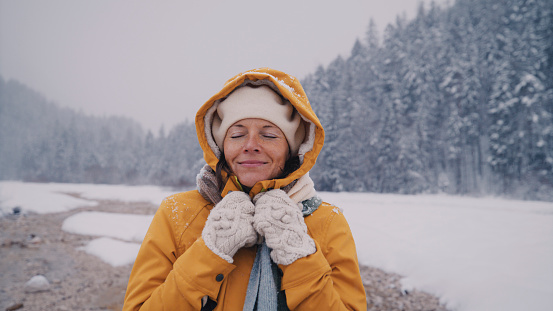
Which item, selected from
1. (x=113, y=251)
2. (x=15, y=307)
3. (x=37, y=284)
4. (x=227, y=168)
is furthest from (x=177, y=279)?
(x=113, y=251)

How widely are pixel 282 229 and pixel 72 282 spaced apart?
815 centimetres

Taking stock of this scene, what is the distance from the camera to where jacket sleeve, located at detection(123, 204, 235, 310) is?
4.55 feet

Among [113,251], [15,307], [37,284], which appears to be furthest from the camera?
[113,251]

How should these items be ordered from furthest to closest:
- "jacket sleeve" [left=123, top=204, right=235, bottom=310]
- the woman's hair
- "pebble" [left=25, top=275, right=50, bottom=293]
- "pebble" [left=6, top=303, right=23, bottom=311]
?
1. "pebble" [left=25, top=275, right=50, bottom=293]
2. "pebble" [left=6, top=303, right=23, bottom=311]
3. the woman's hair
4. "jacket sleeve" [left=123, top=204, right=235, bottom=310]

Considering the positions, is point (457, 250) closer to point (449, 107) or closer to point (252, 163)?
point (252, 163)

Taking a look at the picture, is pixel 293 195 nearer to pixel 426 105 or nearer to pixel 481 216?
pixel 481 216

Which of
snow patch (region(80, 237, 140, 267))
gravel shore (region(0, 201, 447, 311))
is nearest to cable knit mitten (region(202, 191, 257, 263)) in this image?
gravel shore (region(0, 201, 447, 311))

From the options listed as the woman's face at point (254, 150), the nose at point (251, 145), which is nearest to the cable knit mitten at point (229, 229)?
the woman's face at point (254, 150)

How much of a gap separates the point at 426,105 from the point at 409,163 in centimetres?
783

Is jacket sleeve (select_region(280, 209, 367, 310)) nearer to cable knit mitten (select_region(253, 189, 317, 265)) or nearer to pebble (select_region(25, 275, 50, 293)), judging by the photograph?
cable knit mitten (select_region(253, 189, 317, 265))

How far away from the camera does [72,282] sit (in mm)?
6715

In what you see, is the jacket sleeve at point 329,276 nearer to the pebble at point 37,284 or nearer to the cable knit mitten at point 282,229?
the cable knit mitten at point 282,229

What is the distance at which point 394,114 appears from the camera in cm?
2750

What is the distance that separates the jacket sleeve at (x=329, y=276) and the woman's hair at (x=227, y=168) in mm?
481
